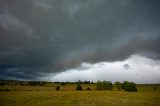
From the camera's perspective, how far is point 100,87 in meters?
159

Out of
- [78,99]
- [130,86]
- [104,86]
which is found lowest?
[78,99]

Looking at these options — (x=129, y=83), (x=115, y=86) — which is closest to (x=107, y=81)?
(x=115, y=86)

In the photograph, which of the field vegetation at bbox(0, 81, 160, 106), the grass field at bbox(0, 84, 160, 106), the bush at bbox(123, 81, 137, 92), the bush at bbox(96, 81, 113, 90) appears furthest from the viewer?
the bush at bbox(96, 81, 113, 90)

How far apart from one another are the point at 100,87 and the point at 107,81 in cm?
865

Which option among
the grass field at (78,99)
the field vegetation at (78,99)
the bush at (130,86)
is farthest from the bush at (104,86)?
the grass field at (78,99)

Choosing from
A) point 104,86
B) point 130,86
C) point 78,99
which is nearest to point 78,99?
point 78,99

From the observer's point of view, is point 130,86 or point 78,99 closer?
point 78,99

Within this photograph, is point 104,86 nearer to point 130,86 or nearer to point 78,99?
point 130,86

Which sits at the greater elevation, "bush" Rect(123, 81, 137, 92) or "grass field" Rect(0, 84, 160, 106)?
"bush" Rect(123, 81, 137, 92)

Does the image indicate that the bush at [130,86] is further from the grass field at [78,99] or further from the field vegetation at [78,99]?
the grass field at [78,99]

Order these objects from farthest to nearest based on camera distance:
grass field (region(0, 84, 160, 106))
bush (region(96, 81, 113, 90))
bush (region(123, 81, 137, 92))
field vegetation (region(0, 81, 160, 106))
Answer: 1. bush (region(96, 81, 113, 90))
2. bush (region(123, 81, 137, 92))
3. field vegetation (region(0, 81, 160, 106))
4. grass field (region(0, 84, 160, 106))

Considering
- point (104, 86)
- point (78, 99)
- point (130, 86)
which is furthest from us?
point (104, 86)

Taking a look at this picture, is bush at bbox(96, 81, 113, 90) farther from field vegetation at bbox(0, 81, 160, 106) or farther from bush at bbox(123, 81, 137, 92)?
field vegetation at bbox(0, 81, 160, 106)

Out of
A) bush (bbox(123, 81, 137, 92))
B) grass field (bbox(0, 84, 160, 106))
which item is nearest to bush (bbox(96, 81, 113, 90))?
bush (bbox(123, 81, 137, 92))
